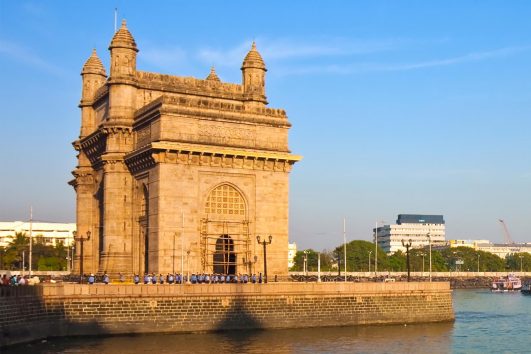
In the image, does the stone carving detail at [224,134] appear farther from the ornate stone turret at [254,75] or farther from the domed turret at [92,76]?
the domed turret at [92,76]

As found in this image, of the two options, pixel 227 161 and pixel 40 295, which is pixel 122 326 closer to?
pixel 40 295

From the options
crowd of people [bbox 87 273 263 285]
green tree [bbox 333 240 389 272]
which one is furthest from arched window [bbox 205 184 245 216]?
green tree [bbox 333 240 389 272]

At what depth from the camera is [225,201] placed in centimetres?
6550

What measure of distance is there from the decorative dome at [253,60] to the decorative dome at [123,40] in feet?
32.8

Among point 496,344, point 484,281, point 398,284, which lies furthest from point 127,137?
point 484,281

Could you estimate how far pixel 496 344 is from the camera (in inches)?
2142

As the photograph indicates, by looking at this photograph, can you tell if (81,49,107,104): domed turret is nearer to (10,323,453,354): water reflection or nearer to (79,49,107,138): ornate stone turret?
(79,49,107,138): ornate stone turret

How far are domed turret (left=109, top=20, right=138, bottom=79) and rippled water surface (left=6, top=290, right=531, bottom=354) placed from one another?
24774mm

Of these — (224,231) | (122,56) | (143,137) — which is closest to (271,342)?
(224,231)

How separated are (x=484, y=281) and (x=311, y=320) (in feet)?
427

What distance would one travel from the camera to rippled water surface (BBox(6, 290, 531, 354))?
47562 millimetres

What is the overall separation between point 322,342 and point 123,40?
3103 centimetres

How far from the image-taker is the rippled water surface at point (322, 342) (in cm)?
4756

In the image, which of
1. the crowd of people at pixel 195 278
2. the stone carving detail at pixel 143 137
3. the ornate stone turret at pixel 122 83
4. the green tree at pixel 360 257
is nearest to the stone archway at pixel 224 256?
the crowd of people at pixel 195 278
